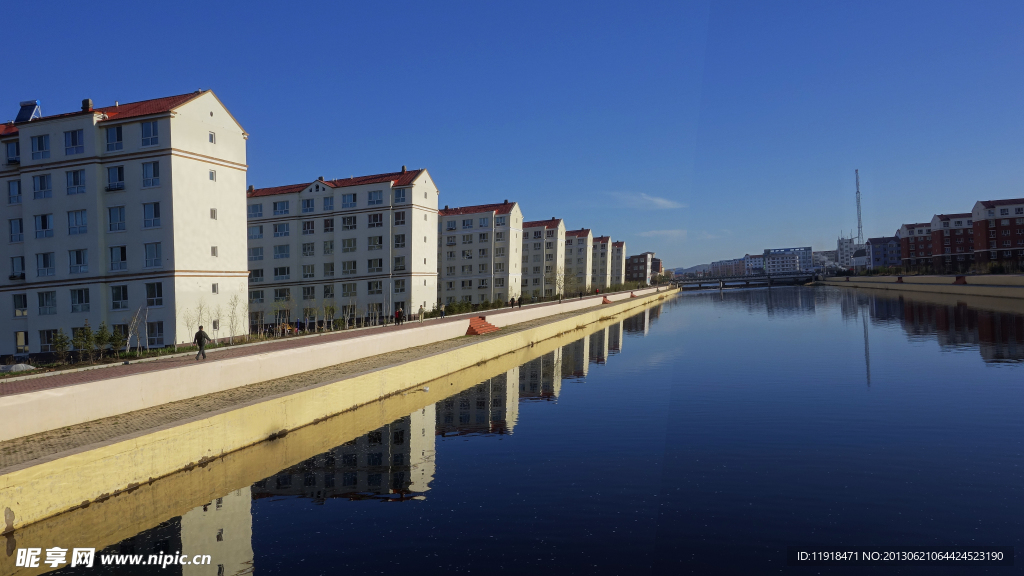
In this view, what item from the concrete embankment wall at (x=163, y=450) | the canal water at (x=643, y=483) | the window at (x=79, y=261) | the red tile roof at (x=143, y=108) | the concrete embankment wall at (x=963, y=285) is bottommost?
the canal water at (x=643, y=483)

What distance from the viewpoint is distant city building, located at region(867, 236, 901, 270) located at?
7362 inches

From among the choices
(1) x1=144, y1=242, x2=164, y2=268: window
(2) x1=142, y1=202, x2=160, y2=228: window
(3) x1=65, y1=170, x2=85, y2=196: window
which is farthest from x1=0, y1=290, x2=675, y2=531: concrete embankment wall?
(3) x1=65, y1=170, x2=85, y2=196: window

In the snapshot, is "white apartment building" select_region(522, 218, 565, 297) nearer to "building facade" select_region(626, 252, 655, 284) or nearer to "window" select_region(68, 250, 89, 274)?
"window" select_region(68, 250, 89, 274)

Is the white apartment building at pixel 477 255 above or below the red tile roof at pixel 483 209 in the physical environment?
below

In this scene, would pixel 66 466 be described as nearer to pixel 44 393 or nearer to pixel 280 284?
pixel 44 393

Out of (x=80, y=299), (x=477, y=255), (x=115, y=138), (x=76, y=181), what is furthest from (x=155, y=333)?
(x=477, y=255)

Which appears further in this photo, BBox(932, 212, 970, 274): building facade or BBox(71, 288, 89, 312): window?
BBox(932, 212, 970, 274): building facade

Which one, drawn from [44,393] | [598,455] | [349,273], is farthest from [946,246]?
[44,393]

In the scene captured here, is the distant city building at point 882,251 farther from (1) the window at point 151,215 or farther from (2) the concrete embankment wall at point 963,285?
(1) the window at point 151,215

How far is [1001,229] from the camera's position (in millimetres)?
101938

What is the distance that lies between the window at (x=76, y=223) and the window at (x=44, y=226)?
1.34 meters

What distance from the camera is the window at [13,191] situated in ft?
115

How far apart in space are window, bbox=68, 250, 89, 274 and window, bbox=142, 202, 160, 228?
13.2 ft

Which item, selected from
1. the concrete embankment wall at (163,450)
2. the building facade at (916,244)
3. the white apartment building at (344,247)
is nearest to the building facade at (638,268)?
the building facade at (916,244)
